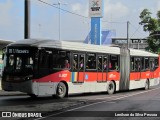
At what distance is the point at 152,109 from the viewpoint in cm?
1614

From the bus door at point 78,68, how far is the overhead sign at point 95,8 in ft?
99.4

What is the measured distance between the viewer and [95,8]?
53281mm

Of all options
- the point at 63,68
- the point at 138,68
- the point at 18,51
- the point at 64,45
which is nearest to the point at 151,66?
the point at 138,68

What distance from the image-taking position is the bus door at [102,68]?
24.4m

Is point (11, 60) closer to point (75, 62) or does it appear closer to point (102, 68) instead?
point (75, 62)

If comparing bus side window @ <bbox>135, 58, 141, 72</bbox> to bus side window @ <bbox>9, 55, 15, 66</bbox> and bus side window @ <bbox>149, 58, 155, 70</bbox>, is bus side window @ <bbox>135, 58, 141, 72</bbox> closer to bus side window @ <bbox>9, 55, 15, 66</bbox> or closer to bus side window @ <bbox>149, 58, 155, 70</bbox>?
bus side window @ <bbox>149, 58, 155, 70</bbox>

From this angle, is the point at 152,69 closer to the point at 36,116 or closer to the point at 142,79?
the point at 142,79

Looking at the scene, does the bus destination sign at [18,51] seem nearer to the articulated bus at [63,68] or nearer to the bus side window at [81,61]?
the articulated bus at [63,68]

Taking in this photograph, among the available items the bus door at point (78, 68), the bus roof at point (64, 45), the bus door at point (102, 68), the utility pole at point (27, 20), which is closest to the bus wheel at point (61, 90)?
the bus door at point (78, 68)

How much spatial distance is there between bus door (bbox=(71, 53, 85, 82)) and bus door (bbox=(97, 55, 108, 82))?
1.85 metres

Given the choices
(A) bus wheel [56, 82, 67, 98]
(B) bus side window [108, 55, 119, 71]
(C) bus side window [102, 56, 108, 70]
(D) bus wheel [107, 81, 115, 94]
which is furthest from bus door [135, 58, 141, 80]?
(A) bus wheel [56, 82, 67, 98]

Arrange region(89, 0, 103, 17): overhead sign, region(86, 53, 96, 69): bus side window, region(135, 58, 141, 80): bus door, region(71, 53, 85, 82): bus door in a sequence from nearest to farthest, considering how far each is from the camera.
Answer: region(71, 53, 85, 82): bus door < region(86, 53, 96, 69): bus side window < region(135, 58, 141, 80): bus door < region(89, 0, 103, 17): overhead sign

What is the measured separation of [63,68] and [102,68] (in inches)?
165

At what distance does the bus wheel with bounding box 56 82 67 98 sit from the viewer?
20.8 m
